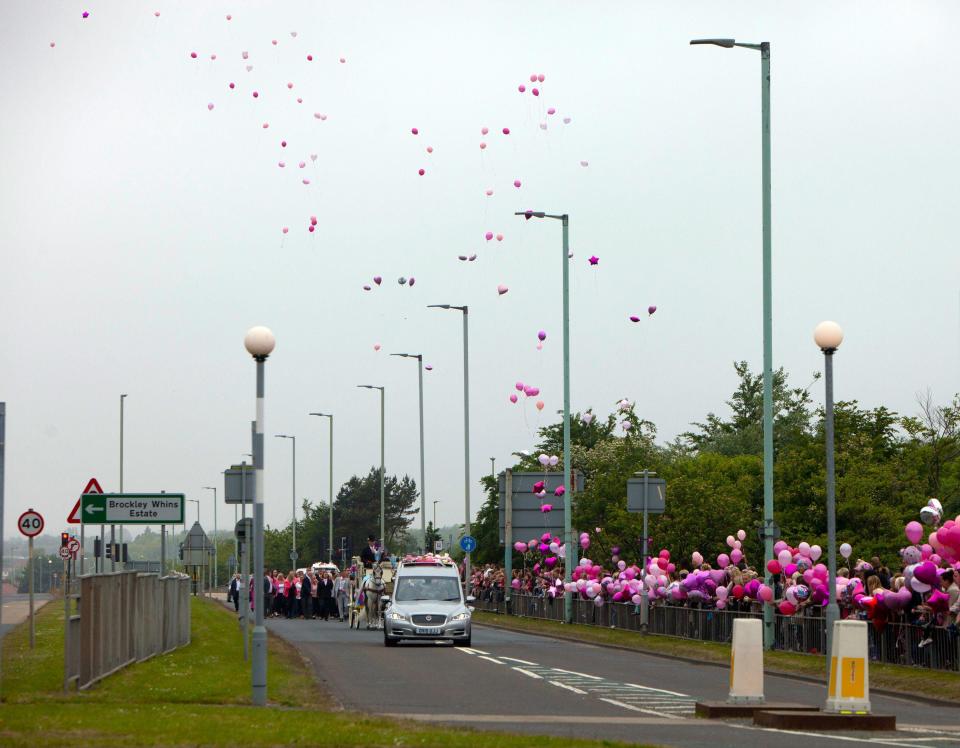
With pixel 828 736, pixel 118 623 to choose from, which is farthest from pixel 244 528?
pixel 828 736

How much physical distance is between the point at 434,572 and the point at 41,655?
1005cm

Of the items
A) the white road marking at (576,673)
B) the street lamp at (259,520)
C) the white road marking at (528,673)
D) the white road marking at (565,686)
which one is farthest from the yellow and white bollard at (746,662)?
the white road marking at (576,673)

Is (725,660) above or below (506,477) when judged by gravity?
below

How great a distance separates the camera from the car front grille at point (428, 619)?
37.1 metres

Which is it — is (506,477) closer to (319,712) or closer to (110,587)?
(110,587)

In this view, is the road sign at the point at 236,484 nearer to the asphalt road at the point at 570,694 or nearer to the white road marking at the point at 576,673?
the asphalt road at the point at 570,694

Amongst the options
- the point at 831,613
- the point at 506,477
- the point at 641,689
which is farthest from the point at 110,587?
the point at 506,477

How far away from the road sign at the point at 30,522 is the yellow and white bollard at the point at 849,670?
76.2ft

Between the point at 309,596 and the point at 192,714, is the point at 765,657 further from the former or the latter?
the point at 309,596

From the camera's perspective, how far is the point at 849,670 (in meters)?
19.0

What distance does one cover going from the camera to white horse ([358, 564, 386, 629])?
154ft

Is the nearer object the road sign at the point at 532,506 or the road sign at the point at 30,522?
the road sign at the point at 30,522

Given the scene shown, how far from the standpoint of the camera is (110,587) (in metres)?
23.0

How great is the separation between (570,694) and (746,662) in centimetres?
350
